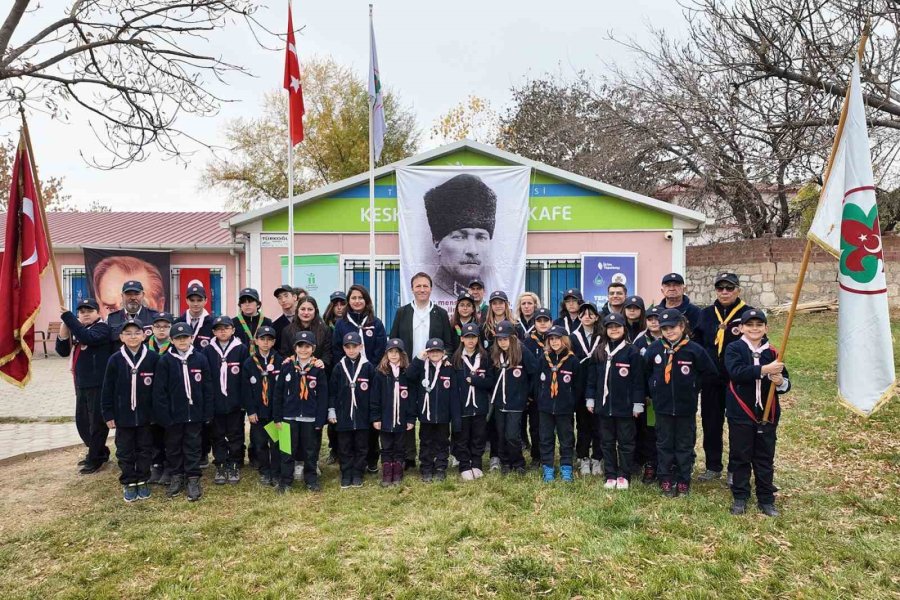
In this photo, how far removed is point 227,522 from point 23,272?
300cm

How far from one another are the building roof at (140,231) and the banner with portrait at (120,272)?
23 centimetres

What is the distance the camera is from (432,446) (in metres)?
5.82

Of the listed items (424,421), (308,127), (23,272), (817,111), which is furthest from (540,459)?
(308,127)

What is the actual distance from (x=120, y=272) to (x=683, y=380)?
16150 millimetres

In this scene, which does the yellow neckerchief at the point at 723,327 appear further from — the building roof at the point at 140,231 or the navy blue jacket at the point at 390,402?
the building roof at the point at 140,231

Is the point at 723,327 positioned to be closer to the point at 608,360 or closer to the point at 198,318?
the point at 608,360

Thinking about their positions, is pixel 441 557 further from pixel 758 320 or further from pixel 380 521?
pixel 758 320

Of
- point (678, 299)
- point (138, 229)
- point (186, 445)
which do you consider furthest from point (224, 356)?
point (138, 229)

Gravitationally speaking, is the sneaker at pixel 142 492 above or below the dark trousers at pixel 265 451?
below

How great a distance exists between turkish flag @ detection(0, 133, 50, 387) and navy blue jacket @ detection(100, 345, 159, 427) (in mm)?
850

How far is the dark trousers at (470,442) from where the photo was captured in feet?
19.0

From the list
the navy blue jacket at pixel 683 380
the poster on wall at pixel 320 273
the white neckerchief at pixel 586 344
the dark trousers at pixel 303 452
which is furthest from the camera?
the poster on wall at pixel 320 273

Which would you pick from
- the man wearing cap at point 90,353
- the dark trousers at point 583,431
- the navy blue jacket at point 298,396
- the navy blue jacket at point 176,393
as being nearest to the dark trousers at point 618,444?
the dark trousers at point 583,431

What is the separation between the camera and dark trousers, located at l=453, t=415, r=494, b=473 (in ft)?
19.0
